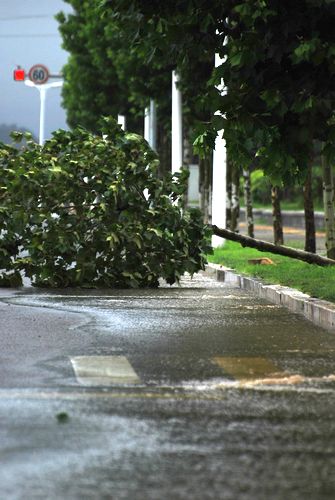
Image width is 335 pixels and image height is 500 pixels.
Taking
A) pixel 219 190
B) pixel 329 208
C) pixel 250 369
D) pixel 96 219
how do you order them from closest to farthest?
1. pixel 250 369
2. pixel 96 219
3. pixel 329 208
4. pixel 219 190

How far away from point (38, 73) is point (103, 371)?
203 feet

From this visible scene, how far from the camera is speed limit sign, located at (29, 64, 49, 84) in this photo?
68438 mm

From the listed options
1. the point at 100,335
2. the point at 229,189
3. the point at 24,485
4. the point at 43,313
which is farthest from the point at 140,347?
the point at 229,189

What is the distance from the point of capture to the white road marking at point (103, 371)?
8272 mm

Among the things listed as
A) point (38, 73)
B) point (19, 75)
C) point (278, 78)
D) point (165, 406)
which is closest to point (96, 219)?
point (278, 78)

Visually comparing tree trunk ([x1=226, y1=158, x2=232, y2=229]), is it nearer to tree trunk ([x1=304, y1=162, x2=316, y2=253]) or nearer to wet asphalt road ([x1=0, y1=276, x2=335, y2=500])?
tree trunk ([x1=304, y1=162, x2=316, y2=253])

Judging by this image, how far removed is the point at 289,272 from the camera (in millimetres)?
17203

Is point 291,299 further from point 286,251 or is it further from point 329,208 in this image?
point 329,208

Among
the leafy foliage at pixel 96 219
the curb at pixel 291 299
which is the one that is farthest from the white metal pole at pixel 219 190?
the leafy foliage at pixel 96 219

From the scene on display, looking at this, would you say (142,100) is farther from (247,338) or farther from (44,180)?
(247,338)

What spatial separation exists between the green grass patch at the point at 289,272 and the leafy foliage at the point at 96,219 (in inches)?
49.6

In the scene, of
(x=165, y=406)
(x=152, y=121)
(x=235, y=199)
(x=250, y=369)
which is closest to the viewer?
(x=165, y=406)

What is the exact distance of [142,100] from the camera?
37.3 meters

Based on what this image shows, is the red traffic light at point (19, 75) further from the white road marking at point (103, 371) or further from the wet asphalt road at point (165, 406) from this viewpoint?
the white road marking at point (103, 371)
